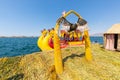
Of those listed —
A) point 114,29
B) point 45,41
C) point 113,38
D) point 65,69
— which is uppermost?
point 114,29

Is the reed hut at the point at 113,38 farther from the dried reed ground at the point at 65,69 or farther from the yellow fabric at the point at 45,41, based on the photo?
the yellow fabric at the point at 45,41

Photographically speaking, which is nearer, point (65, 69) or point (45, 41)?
point (65, 69)

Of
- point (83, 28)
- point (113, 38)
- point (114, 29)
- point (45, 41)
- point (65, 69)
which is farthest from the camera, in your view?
point (45, 41)

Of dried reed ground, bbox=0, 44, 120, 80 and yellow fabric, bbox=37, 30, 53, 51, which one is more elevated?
yellow fabric, bbox=37, 30, 53, 51

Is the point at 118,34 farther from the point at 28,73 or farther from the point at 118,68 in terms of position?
the point at 28,73

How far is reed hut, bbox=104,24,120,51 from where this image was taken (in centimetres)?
2043

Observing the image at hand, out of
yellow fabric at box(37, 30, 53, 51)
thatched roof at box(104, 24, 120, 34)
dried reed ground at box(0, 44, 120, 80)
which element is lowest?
dried reed ground at box(0, 44, 120, 80)

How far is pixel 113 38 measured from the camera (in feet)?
69.3

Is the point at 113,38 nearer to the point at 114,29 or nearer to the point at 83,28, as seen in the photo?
the point at 114,29

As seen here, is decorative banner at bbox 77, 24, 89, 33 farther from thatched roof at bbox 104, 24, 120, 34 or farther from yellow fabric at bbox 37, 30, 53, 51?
yellow fabric at bbox 37, 30, 53, 51

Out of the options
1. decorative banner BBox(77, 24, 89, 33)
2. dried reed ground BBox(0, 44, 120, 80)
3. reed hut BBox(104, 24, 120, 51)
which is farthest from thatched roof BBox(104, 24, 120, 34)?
decorative banner BBox(77, 24, 89, 33)

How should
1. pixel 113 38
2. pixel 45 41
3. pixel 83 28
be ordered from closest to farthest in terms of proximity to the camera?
pixel 83 28 < pixel 113 38 < pixel 45 41

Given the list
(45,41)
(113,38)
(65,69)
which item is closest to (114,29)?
(113,38)

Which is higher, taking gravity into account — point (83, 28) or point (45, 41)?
point (83, 28)
